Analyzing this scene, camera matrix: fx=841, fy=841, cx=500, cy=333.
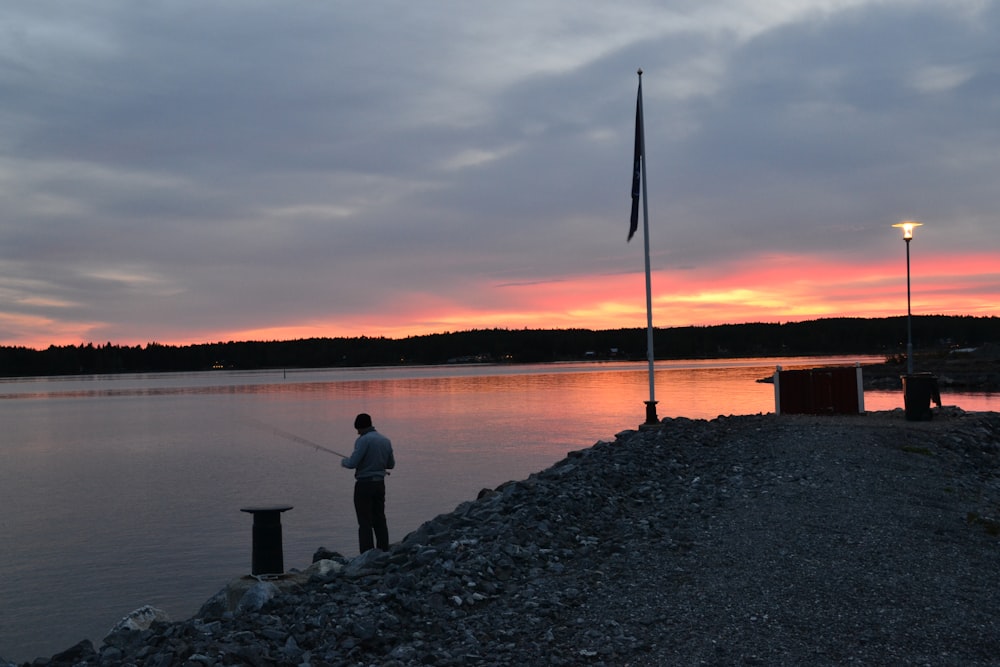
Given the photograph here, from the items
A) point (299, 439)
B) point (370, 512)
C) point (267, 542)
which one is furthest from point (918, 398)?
point (267, 542)

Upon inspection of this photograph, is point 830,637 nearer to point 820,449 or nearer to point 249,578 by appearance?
point 249,578

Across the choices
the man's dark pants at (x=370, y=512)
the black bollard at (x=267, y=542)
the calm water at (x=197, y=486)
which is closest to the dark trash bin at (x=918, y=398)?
the calm water at (x=197, y=486)

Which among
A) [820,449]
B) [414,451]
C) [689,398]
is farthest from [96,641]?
[689,398]

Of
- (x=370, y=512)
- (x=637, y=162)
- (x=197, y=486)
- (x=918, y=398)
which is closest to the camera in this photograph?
(x=370, y=512)

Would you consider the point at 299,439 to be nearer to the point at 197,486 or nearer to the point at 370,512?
the point at 370,512

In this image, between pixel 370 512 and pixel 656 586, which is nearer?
pixel 656 586

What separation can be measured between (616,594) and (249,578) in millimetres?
4614

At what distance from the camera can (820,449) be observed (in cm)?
1565

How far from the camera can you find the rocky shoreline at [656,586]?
696cm

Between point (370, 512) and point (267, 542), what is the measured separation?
5.67 ft

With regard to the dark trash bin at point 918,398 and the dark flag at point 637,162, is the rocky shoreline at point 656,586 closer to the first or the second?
the dark trash bin at point 918,398

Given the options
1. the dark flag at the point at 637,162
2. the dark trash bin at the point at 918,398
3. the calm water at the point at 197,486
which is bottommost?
the calm water at the point at 197,486

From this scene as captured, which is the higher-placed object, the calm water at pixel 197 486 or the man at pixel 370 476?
the man at pixel 370 476

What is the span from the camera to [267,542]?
11555 mm
